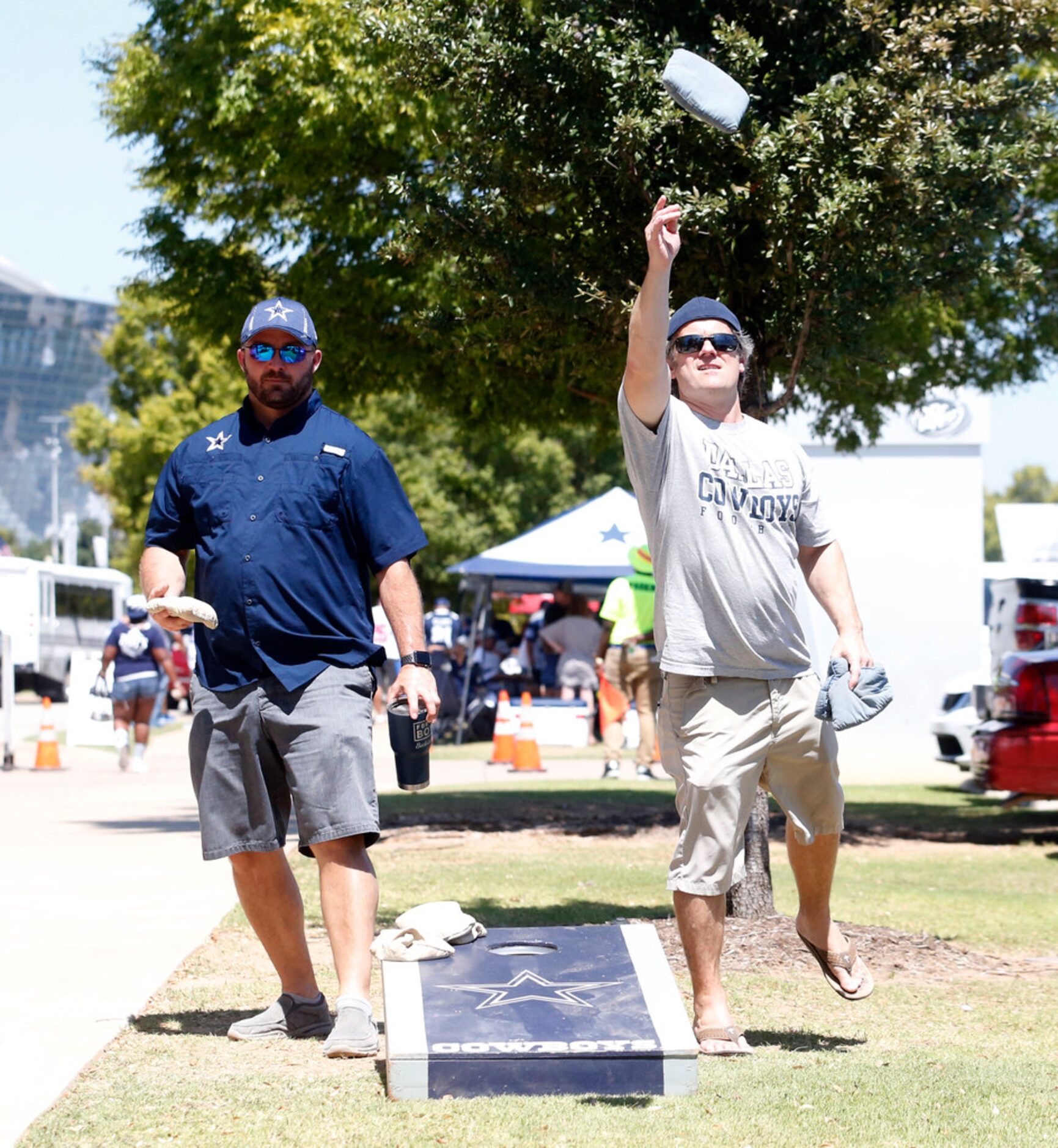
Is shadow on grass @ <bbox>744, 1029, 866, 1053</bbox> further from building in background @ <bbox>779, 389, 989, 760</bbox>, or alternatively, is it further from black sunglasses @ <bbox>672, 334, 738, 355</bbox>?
building in background @ <bbox>779, 389, 989, 760</bbox>

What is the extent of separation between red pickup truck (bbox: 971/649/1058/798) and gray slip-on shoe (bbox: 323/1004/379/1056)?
22.4ft

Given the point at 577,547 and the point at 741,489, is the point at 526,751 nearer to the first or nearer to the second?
the point at 577,547

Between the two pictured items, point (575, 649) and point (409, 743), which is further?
point (575, 649)

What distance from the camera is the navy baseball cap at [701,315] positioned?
4945mm

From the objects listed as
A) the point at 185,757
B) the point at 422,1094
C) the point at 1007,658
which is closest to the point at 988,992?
the point at 422,1094

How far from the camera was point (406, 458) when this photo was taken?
130ft

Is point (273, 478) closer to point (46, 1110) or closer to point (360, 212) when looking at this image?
point (46, 1110)

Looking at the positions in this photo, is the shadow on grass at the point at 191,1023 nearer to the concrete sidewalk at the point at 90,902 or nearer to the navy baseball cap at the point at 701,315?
the concrete sidewalk at the point at 90,902

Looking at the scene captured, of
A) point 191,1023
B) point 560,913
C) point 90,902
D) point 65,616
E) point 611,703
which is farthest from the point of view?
point 65,616

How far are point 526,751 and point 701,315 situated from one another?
12244 mm

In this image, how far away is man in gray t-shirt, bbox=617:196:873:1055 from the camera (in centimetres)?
472

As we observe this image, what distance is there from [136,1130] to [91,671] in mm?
17936

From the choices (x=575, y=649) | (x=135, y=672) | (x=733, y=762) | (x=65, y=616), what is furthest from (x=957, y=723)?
(x=65, y=616)

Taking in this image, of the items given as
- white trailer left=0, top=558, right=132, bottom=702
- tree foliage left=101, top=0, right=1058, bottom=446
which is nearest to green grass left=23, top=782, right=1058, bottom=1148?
tree foliage left=101, top=0, right=1058, bottom=446
